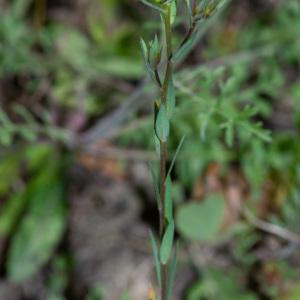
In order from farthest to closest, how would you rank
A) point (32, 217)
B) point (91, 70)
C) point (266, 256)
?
1. point (91, 70)
2. point (32, 217)
3. point (266, 256)

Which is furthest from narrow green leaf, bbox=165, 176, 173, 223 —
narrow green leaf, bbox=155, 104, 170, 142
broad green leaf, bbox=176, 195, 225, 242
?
broad green leaf, bbox=176, 195, 225, 242

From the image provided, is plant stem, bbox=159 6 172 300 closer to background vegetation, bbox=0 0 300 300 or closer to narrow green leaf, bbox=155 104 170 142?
narrow green leaf, bbox=155 104 170 142

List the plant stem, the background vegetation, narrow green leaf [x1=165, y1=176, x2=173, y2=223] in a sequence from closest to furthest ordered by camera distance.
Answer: the plant stem
narrow green leaf [x1=165, y1=176, x2=173, y2=223]
the background vegetation

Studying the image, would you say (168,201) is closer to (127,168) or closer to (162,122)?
(162,122)

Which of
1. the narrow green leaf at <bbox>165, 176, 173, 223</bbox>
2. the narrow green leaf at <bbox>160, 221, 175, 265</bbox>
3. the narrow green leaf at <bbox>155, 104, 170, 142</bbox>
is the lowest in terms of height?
the narrow green leaf at <bbox>160, 221, 175, 265</bbox>

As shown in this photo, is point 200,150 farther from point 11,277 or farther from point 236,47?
point 11,277

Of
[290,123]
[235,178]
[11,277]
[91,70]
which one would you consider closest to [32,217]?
[11,277]

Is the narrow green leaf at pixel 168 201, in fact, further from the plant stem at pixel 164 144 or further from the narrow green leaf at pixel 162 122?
the narrow green leaf at pixel 162 122

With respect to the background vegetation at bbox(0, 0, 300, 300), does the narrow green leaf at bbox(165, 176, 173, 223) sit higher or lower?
higher
